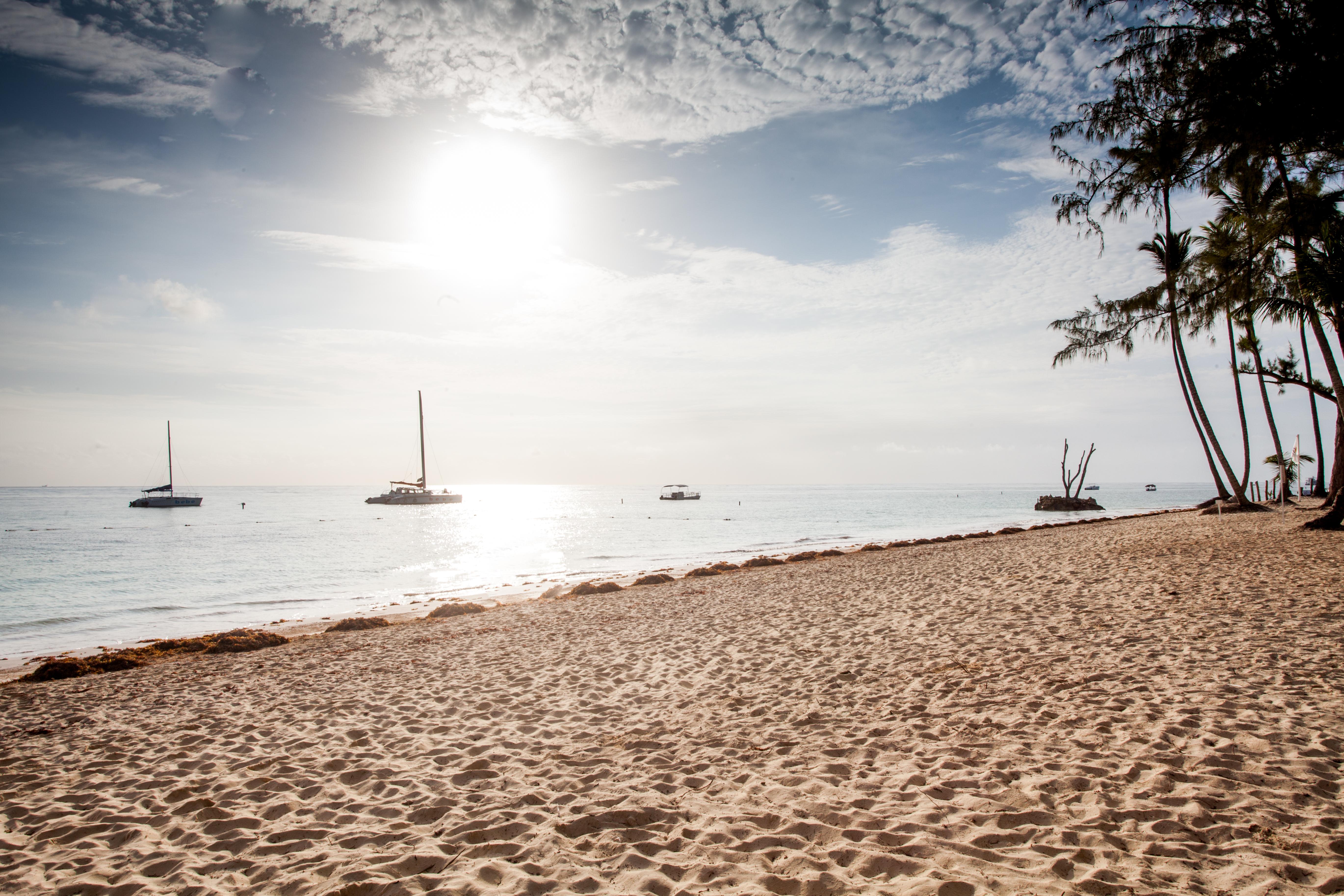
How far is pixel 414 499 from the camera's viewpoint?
85.9 meters

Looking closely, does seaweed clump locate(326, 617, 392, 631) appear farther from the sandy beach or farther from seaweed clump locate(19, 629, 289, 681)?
the sandy beach

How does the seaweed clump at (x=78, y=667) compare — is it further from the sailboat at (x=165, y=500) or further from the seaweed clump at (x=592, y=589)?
the sailboat at (x=165, y=500)

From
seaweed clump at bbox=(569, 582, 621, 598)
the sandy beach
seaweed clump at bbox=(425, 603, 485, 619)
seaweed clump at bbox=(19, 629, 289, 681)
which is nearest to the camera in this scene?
the sandy beach

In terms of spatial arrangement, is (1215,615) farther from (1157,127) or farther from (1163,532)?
(1163,532)

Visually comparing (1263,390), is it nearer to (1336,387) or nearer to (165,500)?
(1336,387)

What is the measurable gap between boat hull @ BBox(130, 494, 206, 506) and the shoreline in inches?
3244

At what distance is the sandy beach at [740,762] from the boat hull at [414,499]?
8105 cm

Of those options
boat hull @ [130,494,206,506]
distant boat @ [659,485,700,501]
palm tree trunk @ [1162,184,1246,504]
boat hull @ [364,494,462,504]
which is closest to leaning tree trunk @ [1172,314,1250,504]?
palm tree trunk @ [1162,184,1246,504]

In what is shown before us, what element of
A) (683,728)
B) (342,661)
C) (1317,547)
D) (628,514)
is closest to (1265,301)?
(1317,547)

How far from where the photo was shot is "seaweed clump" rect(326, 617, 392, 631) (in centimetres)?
1285

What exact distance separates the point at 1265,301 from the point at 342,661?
19.0 meters

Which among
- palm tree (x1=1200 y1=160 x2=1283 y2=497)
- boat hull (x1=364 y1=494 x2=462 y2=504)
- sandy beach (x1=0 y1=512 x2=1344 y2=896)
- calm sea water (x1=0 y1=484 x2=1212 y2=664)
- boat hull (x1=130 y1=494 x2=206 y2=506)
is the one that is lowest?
calm sea water (x1=0 y1=484 x2=1212 y2=664)

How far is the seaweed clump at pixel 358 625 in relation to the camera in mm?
12852

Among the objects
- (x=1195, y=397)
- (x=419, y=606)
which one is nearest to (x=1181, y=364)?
(x=1195, y=397)
